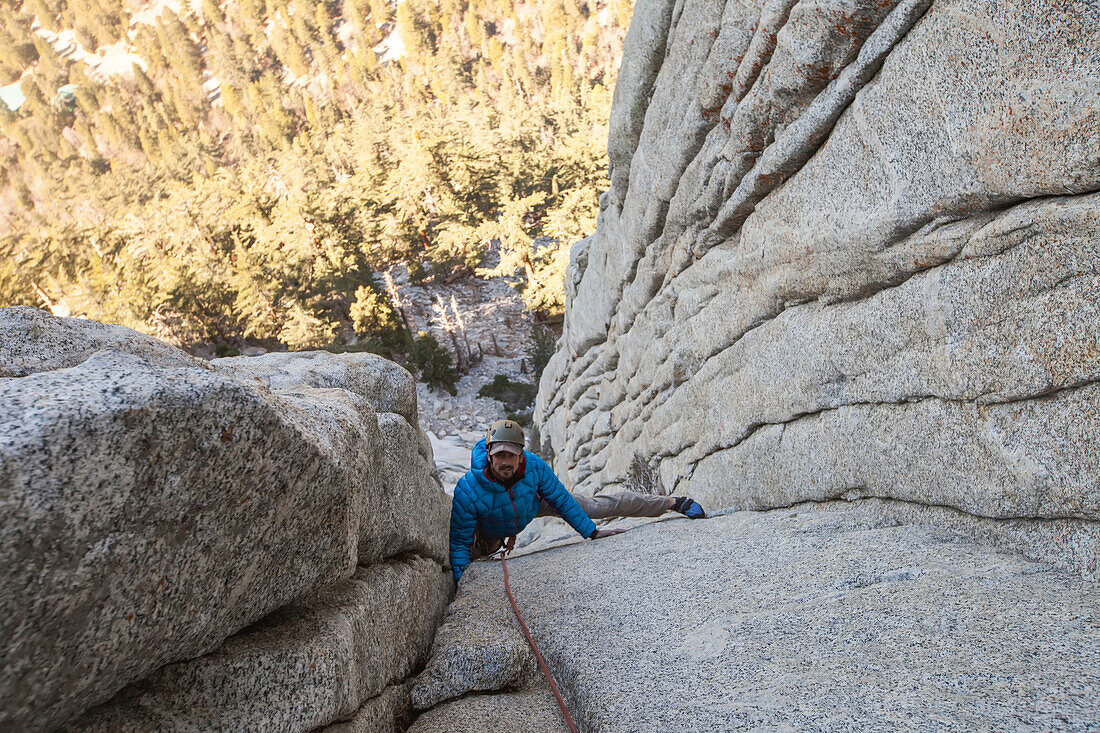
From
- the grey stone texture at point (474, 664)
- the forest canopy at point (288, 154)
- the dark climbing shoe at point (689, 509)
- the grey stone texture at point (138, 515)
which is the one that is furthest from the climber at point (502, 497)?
the forest canopy at point (288, 154)

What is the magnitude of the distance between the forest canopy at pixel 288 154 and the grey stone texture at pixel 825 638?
31.7m

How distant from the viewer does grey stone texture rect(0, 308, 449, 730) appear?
197cm

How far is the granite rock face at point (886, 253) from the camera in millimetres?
3961

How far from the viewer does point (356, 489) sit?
3525 millimetres

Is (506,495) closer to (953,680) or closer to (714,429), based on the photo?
(714,429)

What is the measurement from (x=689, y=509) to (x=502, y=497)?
250 centimetres

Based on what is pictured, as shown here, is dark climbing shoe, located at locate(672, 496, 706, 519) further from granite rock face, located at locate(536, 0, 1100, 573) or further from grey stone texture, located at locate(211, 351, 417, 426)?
grey stone texture, located at locate(211, 351, 417, 426)

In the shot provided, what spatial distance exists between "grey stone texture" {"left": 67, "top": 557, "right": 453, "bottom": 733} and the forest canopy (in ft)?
108

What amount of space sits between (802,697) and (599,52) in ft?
345

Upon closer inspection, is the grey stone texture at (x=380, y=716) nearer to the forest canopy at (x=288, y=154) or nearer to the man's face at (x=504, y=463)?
the man's face at (x=504, y=463)

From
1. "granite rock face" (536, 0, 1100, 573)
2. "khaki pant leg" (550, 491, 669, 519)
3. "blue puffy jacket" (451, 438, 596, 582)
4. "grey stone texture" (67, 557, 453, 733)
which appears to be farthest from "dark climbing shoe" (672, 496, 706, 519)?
"grey stone texture" (67, 557, 453, 733)

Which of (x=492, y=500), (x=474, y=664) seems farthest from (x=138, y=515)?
(x=492, y=500)

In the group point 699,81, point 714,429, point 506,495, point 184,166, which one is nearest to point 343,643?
point 506,495

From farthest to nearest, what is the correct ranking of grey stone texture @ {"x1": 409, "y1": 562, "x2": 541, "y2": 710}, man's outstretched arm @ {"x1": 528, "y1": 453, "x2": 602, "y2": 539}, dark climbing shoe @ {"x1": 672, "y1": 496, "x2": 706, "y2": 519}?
dark climbing shoe @ {"x1": 672, "y1": 496, "x2": 706, "y2": 519}
man's outstretched arm @ {"x1": 528, "y1": 453, "x2": 602, "y2": 539}
grey stone texture @ {"x1": 409, "y1": 562, "x2": 541, "y2": 710}
